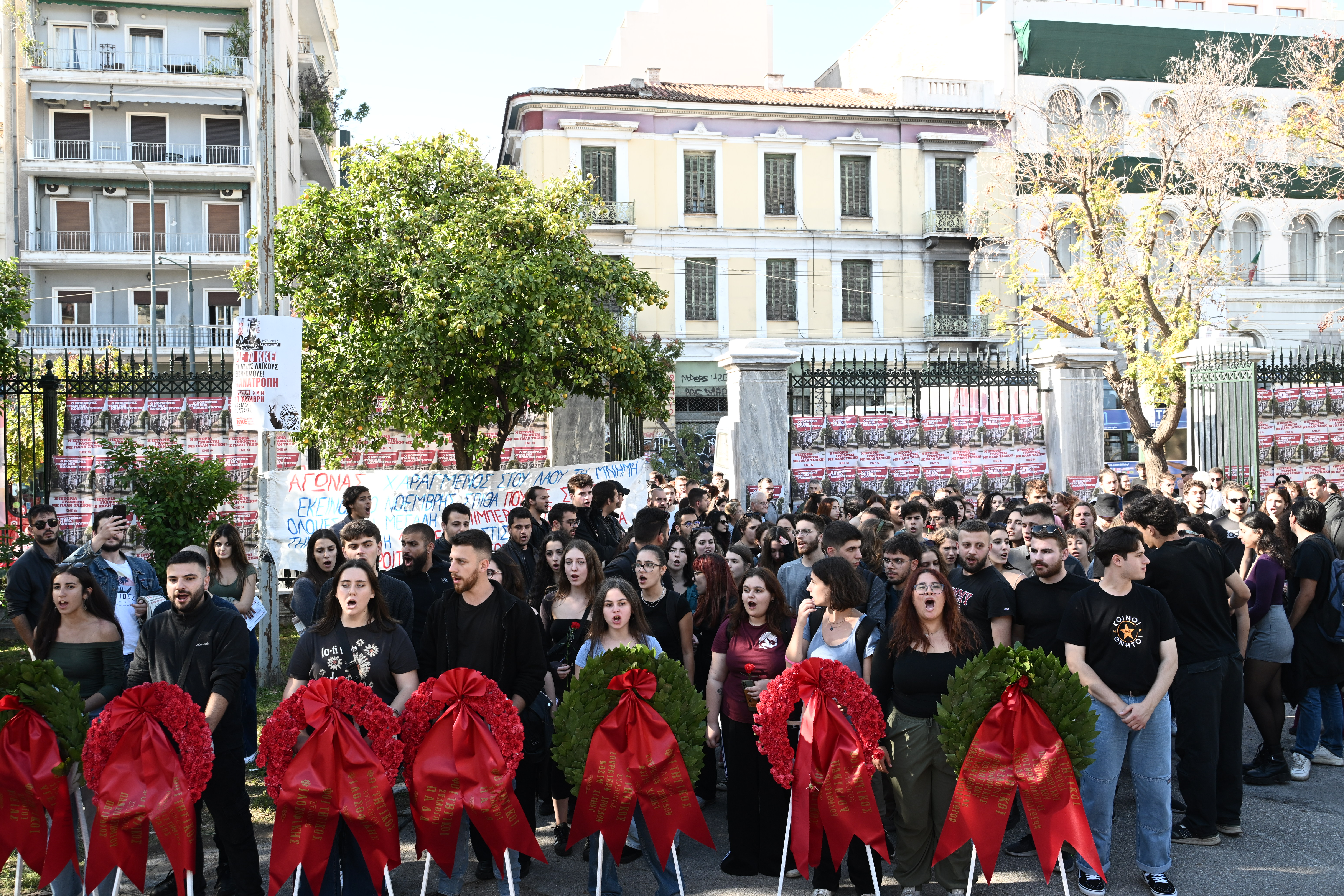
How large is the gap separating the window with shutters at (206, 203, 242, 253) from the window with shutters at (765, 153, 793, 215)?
16281 mm

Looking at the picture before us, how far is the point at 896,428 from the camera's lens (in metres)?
15.6

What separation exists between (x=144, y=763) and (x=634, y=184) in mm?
29179

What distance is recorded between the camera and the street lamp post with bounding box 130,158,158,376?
30812 millimetres

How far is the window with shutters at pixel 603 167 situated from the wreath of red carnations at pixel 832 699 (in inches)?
1111

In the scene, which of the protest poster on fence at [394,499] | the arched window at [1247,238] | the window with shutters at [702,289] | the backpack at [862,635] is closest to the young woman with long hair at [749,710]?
the backpack at [862,635]

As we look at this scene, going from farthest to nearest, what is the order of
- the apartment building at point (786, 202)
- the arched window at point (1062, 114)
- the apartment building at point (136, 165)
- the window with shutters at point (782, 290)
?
1. the window with shutters at point (782, 290)
2. the apartment building at point (136, 165)
3. the apartment building at point (786, 202)
4. the arched window at point (1062, 114)

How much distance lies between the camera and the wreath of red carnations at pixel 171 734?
17.2 ft

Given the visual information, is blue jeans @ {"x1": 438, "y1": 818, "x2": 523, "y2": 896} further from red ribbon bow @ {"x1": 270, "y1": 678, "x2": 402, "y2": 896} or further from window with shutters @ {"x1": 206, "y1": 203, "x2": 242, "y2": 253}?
window with shutters @ {"x1": 206, "y1": 203, "x2": 242, "y2": 253}

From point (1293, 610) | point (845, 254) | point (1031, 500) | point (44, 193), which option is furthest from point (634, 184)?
point (1293, 610)

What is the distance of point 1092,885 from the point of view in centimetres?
568

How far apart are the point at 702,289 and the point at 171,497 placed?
24911mm

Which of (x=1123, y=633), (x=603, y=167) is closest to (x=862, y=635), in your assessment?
(x=1123, y=633)

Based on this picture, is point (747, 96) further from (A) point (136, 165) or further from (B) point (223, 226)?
(A) point (136, 165)

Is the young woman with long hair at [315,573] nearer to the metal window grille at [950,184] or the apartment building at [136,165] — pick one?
the apartment building at [136,165]
